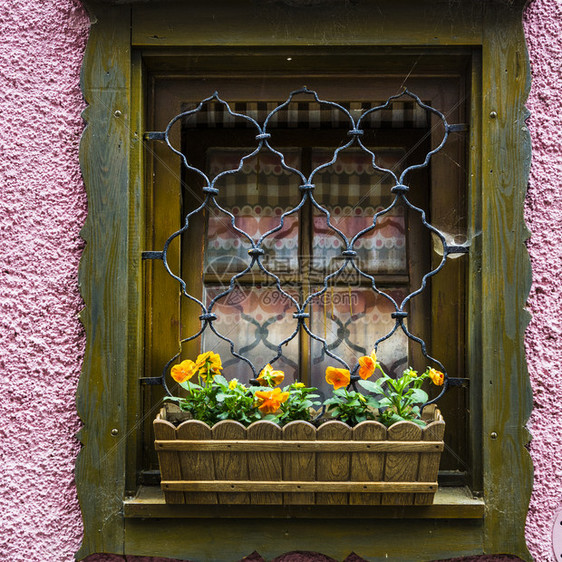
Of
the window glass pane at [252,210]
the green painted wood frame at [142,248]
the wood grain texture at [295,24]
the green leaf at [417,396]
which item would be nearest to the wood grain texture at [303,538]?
the green painted wood frame at [142,248]

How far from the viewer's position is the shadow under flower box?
4.52 feet

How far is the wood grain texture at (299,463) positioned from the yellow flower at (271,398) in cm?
6

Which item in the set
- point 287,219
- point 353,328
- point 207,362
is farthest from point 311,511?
point 287,219

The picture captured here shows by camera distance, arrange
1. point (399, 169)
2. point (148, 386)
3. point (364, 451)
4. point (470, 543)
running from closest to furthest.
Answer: point (364, 451)
point (470, 543)
point (148, 386)
point (399, 169)

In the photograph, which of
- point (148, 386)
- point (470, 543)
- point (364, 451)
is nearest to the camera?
point (364, 451)

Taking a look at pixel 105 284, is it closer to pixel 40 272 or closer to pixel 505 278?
pixel 40 272

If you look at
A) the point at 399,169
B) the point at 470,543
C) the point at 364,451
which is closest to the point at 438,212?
the point at 399,169

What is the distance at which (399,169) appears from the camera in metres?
1.85

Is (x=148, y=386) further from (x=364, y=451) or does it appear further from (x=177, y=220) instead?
(x=364, y=451)

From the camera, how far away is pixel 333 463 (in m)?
1.40

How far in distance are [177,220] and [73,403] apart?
1.85 feet

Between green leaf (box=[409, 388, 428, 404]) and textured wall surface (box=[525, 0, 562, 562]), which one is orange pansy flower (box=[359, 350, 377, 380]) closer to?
green leaf (box=[409, 388, 428, 404])

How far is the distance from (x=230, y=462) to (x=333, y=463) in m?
0.24

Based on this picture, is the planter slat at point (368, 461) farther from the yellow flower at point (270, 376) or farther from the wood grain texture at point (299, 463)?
the yellow flower at point (270, 376)
